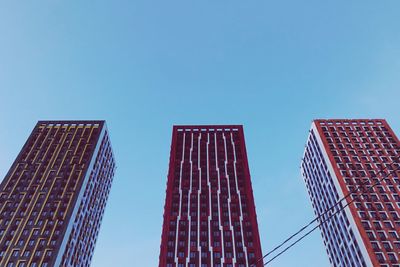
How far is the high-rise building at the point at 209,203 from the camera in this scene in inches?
3167

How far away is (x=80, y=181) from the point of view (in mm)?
91688

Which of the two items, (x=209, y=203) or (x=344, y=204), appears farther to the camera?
(x=209, y=203)

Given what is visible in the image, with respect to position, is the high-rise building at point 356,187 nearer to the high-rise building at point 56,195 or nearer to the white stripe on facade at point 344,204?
the white stripe on facade at point 344,204

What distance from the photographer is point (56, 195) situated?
287ft

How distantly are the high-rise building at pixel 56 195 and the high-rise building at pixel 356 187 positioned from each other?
5693 cm

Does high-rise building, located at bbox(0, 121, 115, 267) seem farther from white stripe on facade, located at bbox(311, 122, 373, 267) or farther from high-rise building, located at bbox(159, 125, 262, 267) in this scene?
white stripe on facade, located at bbox(311, 122, 373, 267)

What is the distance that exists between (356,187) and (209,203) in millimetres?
36501

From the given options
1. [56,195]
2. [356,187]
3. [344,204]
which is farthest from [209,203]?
[56,195]

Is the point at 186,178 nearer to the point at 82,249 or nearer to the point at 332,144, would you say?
the point at 82,249

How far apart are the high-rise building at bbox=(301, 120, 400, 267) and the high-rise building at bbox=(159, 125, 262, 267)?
840 inches

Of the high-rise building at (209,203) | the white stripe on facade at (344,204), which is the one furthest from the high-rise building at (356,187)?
the high-rise building at (209,203)

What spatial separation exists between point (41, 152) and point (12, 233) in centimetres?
2926

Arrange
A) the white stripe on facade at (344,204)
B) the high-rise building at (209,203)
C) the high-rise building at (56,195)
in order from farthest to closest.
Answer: the high-rise building at (209,203) → the high-rise building at (56,195) → the white stripe on facade at (344,204)

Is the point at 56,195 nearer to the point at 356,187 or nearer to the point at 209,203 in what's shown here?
the point at 209,203
